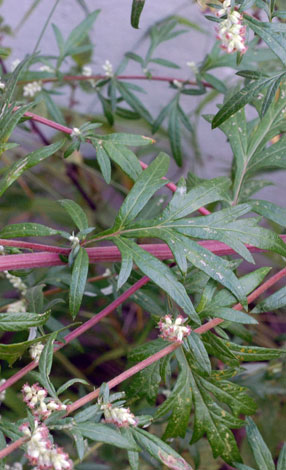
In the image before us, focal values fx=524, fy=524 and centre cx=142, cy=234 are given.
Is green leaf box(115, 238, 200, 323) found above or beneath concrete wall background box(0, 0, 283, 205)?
beneath

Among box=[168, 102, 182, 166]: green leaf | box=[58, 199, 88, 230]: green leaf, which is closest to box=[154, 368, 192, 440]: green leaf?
box=[58, 199, 88, 230]: green leaf

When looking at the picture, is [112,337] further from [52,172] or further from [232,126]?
[232,126]

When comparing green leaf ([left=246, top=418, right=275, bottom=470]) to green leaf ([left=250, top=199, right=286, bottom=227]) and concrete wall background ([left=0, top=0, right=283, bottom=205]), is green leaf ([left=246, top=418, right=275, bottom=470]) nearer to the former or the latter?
green leaf ([left=250, top=199, right=286, bottom=227])

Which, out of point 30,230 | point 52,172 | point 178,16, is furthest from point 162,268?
point 52,172

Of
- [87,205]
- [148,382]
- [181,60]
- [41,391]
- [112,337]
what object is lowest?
[112,337]

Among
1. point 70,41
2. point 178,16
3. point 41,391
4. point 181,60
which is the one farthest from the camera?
point 181,60

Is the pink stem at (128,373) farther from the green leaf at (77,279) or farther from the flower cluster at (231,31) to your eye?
the flower cluster at (231,31)

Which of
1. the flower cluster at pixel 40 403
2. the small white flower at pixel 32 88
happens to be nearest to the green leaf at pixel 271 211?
the flower cluster at pixel 40 403

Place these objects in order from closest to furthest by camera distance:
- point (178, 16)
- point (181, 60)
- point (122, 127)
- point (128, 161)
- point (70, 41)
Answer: point (128, 161) < point (70, 41) < point (178, 16) < point (181, 60) < point (122, 127)
